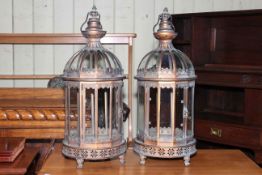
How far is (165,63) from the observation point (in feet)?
3.61

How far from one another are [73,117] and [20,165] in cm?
21

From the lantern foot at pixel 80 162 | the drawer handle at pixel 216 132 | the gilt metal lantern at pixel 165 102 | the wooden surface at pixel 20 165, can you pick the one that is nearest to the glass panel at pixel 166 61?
the gilt metal lantern at pixel 165 102

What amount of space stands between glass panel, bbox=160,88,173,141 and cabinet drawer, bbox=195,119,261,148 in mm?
1123

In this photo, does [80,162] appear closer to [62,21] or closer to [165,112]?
[165,112]

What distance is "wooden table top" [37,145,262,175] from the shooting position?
3.33 feet

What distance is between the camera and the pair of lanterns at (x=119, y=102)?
3.47 ft

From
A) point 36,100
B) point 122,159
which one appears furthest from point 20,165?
point 36,100

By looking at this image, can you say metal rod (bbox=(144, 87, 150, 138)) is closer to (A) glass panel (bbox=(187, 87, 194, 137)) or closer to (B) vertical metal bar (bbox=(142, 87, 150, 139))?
(B) vertical metal bar (bbox=(142, 87, 150, 139))

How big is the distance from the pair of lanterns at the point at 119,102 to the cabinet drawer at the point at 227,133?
1083mm

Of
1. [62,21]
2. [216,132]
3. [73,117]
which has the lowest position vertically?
[216,132]

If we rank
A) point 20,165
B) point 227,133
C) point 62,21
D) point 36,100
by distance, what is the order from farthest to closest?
point 62,21
point 227,133
point 36,100
point 20,165

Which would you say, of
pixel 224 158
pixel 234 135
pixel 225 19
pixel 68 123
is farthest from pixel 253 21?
pixel 68 123

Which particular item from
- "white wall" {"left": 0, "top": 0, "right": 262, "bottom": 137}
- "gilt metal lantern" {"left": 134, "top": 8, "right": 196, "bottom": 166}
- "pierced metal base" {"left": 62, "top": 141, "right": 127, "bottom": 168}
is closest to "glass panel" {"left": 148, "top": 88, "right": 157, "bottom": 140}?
"gilt metal lantern" {"left": 134, "top": 8, "right": 196, "bottom": 166}

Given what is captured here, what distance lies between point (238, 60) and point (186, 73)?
151 cm
